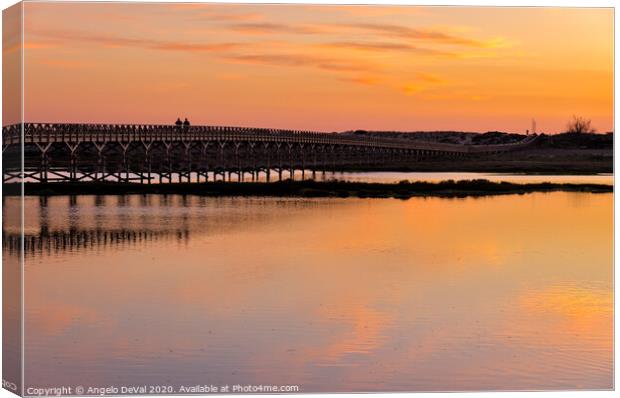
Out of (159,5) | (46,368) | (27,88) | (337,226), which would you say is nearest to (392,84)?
(159,5)

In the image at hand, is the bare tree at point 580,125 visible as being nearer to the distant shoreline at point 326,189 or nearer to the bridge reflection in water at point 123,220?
the bridge reflection in water at point 123,220

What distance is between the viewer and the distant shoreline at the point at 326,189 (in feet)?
164

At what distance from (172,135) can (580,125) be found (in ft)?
96.0

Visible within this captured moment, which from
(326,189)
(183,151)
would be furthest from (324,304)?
(183,151)

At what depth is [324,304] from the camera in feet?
78.3

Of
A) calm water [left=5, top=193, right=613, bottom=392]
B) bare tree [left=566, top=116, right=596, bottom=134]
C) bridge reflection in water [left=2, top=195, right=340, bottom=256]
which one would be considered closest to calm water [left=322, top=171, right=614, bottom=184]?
calm water [left=5, top=193, right=613, bottom=392]

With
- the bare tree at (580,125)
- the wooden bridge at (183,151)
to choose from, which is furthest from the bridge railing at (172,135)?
the bare tree at (580,125)

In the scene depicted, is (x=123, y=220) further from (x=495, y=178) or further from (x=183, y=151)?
(x=183, y=151)

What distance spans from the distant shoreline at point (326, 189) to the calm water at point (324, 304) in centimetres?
1207

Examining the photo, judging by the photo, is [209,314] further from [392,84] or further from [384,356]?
[392,84]

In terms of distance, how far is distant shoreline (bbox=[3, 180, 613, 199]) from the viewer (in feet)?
164

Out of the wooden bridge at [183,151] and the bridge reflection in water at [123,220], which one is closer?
the bridge reflection in water at [123,220]

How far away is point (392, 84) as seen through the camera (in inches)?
973

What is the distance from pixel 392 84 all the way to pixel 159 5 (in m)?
5.64
